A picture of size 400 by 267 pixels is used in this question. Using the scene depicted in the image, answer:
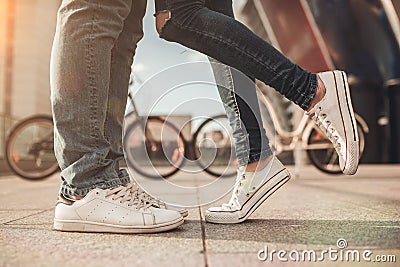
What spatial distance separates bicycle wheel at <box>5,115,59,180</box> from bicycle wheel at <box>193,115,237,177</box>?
1090mm

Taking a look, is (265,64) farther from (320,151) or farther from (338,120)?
(320,151)

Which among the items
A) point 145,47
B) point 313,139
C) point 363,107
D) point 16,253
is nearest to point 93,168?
point 16,253

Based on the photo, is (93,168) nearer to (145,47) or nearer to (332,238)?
(332,238)

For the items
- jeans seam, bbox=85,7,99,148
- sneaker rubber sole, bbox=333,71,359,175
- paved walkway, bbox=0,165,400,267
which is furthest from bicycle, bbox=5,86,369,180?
jeans seam, bbox=85,7,99,148

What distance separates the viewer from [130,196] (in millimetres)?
1052

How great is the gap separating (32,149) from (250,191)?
291cm

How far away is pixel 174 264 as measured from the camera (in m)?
0.71

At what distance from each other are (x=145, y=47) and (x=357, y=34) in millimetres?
4709

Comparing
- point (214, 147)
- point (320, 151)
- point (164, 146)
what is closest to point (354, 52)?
point (320, 151)

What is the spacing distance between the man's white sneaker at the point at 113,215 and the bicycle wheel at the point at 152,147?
232 centimetres

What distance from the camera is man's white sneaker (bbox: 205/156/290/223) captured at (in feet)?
3.77

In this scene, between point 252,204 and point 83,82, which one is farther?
point 252,204

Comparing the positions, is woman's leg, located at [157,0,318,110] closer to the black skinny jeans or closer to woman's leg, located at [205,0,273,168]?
the black skinny jeans

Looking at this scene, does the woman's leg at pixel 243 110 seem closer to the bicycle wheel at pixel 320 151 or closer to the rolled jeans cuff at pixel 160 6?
the rolled jeans cuff at pixel 160 6
